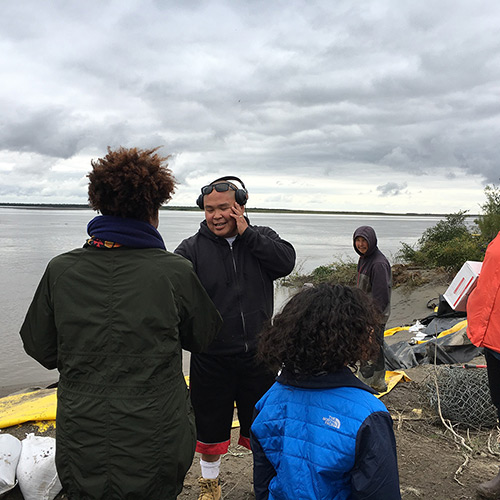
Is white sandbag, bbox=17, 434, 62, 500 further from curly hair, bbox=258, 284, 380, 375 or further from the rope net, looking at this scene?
the rope net

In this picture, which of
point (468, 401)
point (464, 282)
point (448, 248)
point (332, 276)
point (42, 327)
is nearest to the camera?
point (42, 327)

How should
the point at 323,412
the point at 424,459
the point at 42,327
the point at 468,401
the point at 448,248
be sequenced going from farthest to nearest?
the point at 448,248 → the point at 468,401 → the point at 424,459 → the point at 42,327 → the point at 323,412

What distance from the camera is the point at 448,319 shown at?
9.41 meters

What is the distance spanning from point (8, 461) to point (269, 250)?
2194 millimetres

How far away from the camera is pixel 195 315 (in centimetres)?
208

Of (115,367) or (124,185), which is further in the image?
(124,185)

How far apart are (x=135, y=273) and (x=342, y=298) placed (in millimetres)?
834

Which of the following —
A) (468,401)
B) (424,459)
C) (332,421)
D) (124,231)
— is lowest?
(424,459)

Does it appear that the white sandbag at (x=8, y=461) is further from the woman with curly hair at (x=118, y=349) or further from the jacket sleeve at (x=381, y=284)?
the jacket sleeve at (x=381, y=284)

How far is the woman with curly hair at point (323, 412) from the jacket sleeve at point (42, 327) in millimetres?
894

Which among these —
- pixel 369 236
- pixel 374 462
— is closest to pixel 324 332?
pixel 374 462

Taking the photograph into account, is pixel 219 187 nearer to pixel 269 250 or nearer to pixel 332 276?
pixel 269 250

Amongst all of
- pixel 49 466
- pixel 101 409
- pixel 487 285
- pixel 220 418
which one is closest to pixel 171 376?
pixel 101 409

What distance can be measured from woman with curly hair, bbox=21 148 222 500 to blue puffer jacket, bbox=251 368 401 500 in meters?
0.42
